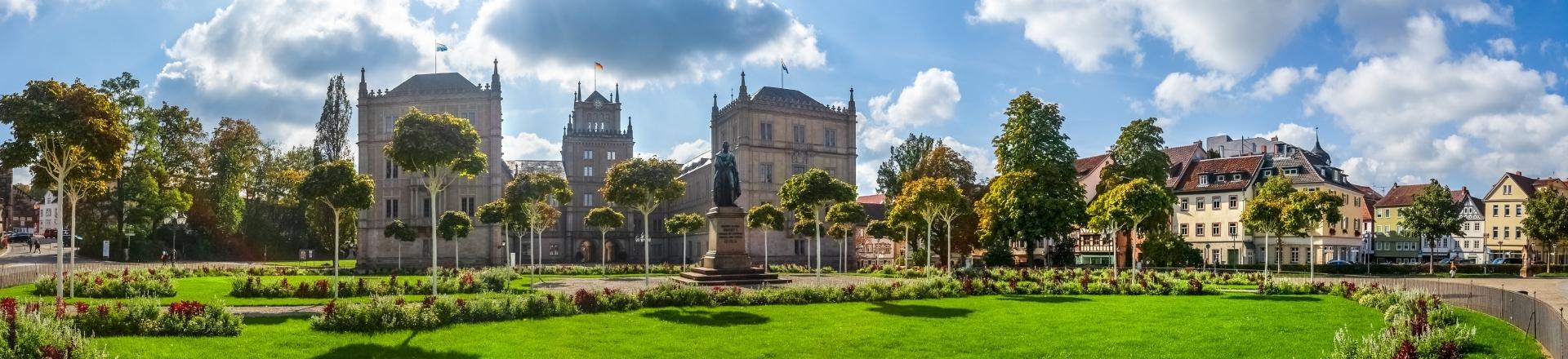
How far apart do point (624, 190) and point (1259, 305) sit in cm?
1969

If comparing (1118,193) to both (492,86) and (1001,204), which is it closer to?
(1001,204)

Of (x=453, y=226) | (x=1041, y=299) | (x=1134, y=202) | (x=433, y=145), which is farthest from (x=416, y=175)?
(x=1041, y=299)

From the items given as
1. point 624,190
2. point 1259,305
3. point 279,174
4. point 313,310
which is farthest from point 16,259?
point 1259,305

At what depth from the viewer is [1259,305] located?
84.9 ft

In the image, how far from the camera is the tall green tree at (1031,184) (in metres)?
51.1

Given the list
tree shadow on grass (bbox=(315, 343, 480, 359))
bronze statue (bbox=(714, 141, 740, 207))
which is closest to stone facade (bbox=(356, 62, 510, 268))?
bronze statue (bbox=(714, 141, 740, 207))

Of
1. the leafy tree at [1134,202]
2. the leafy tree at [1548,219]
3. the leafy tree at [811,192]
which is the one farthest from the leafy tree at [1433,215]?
the leafy tree at [811,192]

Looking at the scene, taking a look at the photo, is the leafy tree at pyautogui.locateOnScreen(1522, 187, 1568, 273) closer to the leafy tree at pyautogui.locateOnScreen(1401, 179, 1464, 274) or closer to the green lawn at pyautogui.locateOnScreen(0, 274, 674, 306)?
the leafy tree at pyautogui.locateOnScreen(1401, 179, 1464, 274)

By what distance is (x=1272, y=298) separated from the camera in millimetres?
28906

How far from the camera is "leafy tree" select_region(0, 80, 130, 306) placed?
883 inches

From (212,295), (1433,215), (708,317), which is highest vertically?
(1433,215)

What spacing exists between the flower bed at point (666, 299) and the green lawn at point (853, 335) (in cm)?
52

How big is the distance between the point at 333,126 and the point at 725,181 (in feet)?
204

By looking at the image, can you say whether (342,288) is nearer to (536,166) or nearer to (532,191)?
(532,191)
